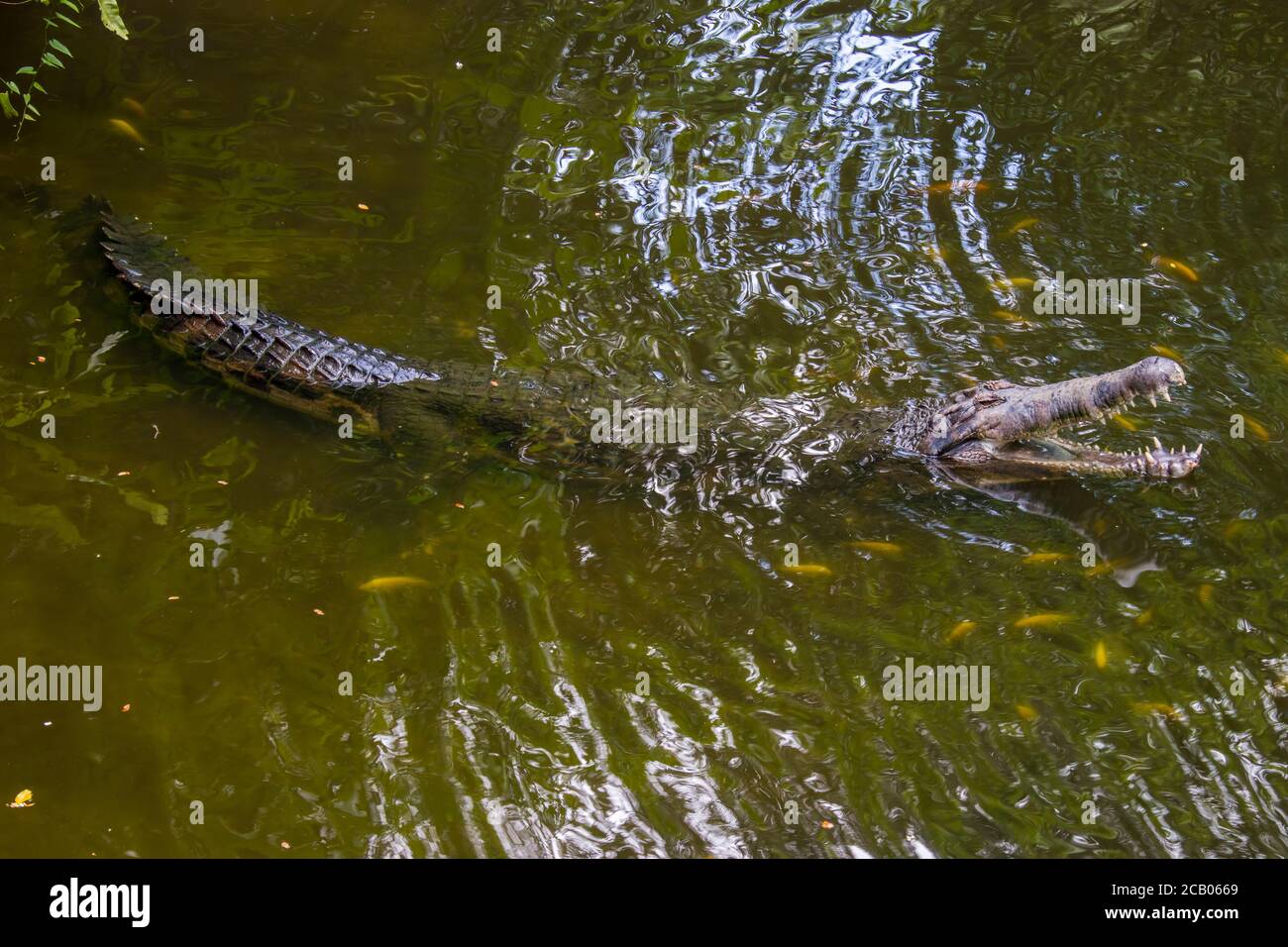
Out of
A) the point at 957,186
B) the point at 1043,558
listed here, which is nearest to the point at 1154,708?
the point at 1043,558

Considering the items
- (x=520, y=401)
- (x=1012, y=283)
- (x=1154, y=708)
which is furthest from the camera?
(x=1012, y=283)

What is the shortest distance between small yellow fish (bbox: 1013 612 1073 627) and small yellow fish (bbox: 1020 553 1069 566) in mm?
343

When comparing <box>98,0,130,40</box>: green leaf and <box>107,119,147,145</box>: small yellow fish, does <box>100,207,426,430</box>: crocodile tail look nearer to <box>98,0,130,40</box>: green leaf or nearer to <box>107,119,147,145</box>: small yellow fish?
<box>98,0,130,40</box>: green leaf

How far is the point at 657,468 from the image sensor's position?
527 centimetres

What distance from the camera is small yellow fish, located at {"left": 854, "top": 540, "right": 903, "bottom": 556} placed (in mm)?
4879

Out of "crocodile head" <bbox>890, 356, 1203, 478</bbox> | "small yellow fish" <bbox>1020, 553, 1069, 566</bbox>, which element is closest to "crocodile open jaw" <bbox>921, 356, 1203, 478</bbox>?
"crocodile head" <bbox>890, 356, 1203, 478</bbox>

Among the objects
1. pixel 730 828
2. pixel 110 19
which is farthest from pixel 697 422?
pixel 110 19

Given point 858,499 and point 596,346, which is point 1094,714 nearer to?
point 858,499

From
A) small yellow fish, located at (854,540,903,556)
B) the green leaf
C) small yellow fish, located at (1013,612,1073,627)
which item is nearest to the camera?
small yellow fish, located at (1013,612,1073,627)

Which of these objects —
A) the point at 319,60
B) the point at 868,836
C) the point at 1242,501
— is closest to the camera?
the point at 868,836

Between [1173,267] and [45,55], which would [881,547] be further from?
[45,55]

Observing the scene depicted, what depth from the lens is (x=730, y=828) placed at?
12.3 feet

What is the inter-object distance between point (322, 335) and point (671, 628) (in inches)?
99.2

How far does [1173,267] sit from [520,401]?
12.7 ft
